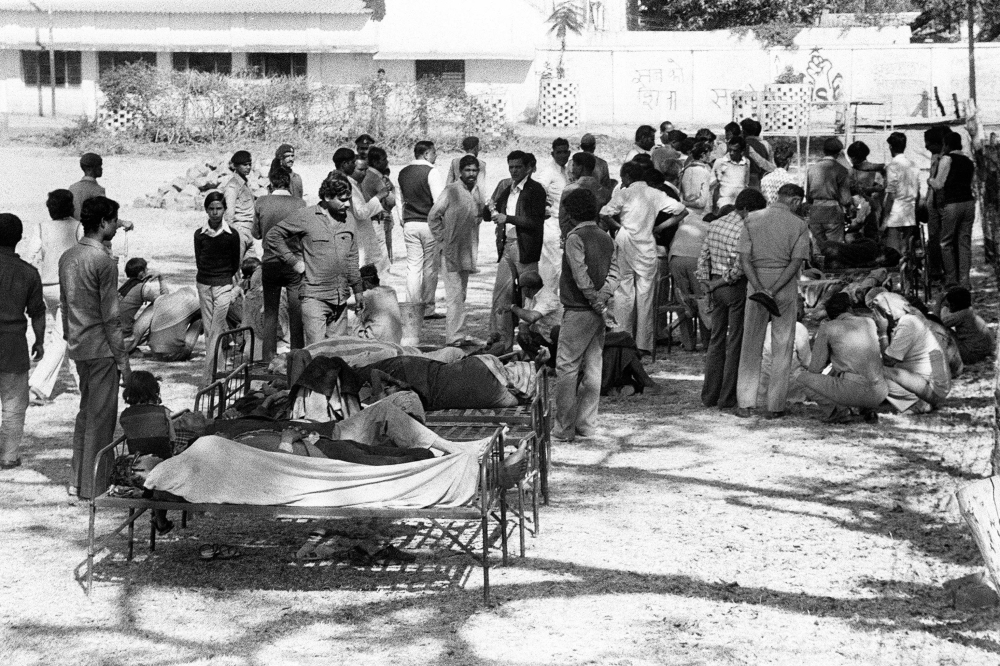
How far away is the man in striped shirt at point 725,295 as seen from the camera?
1044 cm

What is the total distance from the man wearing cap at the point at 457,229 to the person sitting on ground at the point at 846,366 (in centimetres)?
347

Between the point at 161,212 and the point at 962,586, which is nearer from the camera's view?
the point at 962,586

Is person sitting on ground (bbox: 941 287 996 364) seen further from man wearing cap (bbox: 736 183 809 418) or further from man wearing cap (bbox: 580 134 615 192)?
man wearing cap (bbox: 580 134 615 192)

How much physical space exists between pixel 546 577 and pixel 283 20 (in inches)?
1293

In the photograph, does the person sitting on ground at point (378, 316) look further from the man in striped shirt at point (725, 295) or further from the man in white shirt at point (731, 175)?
the man in white shirt at point (731, 175)

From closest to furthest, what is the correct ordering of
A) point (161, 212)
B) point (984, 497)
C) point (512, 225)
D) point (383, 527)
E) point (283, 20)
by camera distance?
point (984, 497), point (383, 527), point (512, 225), point (161, 212), point (283, 20)

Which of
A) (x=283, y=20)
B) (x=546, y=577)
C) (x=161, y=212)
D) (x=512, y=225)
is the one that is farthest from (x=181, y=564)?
(x=283, y=20)

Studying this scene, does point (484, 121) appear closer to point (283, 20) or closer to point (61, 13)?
point (283, 20)

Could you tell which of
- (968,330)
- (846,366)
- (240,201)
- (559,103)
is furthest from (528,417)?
(559,103)

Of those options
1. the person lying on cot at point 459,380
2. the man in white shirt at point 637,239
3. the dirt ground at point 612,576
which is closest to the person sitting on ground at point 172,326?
the dirt ground at point 612,576

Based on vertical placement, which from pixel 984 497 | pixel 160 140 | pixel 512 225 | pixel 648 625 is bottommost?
pixel 648 625

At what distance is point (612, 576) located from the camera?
23.1ft

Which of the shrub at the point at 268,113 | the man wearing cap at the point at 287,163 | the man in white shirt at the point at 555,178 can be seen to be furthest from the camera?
the shrub at the point at 268,113

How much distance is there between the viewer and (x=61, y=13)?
124 ft
